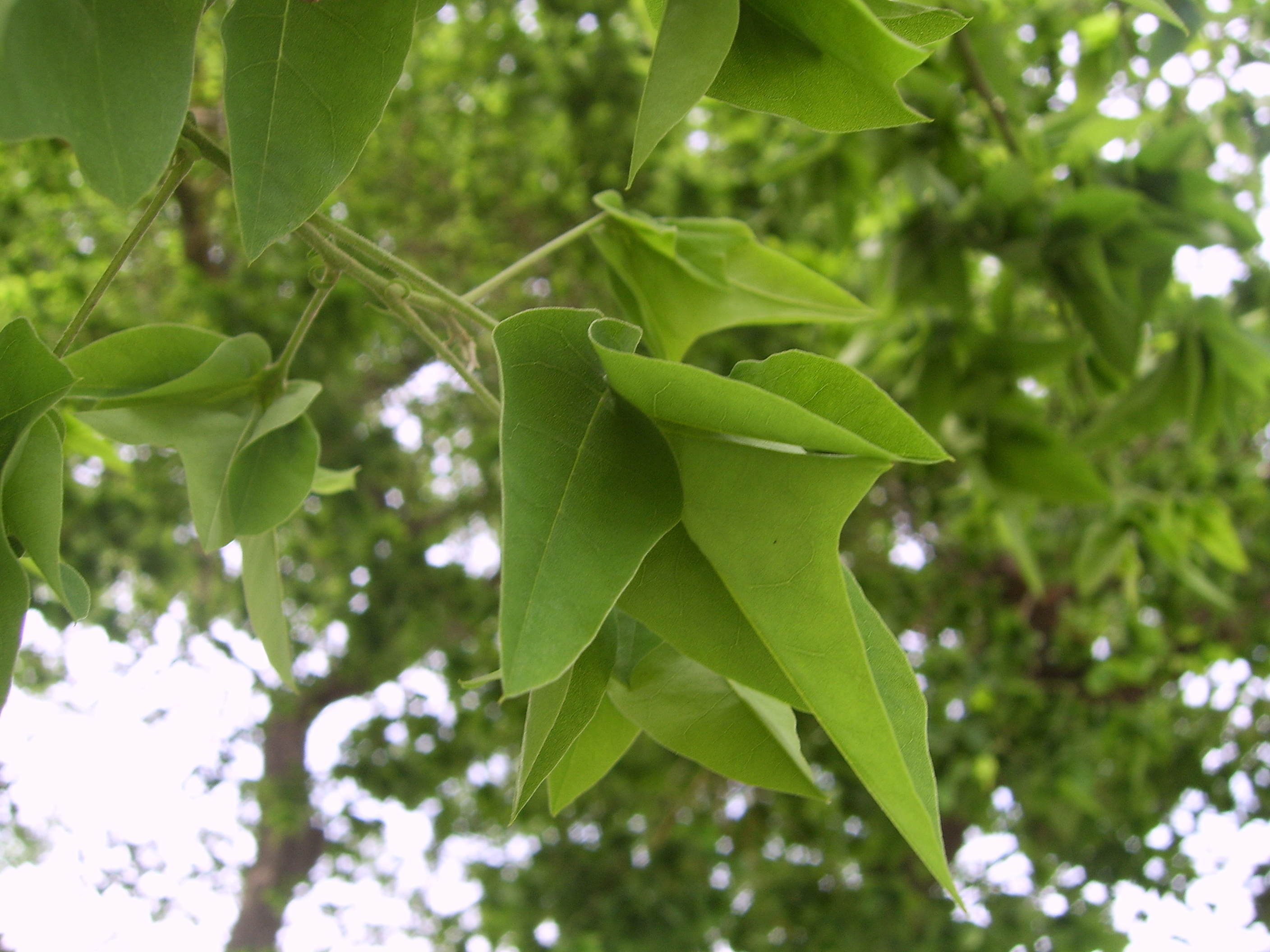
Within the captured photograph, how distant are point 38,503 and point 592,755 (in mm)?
170

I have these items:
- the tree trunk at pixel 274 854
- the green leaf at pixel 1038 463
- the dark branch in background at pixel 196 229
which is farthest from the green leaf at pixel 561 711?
the tree trunk at pixel 274 854

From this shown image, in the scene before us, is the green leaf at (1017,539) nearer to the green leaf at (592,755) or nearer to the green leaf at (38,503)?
the green leaf at (592,755)

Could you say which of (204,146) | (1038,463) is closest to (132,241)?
(204,146)

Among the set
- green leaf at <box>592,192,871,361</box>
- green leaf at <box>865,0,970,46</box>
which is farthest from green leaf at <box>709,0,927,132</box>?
green leaf at <box>592,192,871,361</box>

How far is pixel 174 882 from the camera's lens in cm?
252

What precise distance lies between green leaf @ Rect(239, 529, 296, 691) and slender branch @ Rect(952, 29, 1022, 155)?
0.85m

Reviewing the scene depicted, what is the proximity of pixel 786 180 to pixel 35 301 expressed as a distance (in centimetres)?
134

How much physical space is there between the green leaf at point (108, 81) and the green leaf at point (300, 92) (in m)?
0.01

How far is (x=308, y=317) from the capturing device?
30 cm

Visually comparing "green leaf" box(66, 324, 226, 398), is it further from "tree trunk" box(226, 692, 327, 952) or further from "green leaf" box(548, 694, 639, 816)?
"tree trunk" box(226, 692, 327, 952)

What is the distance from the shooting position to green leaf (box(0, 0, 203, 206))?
20 cm

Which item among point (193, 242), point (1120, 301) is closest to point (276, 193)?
point (1120, 301)

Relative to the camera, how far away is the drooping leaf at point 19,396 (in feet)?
0.72

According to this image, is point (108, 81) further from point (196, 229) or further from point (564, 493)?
point (196, 229)
